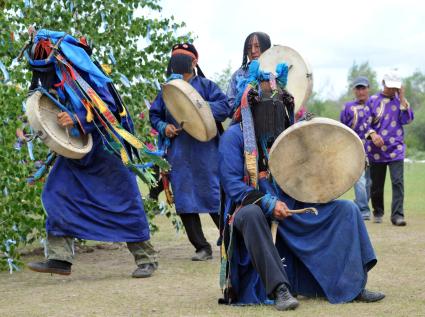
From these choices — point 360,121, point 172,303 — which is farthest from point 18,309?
point 360,121

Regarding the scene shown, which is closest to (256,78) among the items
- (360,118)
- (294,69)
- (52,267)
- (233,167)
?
(233,167)

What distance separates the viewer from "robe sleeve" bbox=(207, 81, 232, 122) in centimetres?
876

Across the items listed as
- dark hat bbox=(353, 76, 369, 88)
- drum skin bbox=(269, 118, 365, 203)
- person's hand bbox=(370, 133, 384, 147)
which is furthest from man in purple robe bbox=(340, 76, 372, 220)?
drum skin bbox=(269, 118, 365, 203)

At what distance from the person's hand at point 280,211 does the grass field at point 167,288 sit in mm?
595

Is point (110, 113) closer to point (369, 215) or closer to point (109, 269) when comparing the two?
point (109, 269)

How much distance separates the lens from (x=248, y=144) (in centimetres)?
642

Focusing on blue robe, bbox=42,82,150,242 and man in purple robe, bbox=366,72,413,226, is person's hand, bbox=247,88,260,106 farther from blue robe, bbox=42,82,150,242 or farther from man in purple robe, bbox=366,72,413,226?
man in purple robe, bbox=366,72,413,226

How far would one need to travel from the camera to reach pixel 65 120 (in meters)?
7.34

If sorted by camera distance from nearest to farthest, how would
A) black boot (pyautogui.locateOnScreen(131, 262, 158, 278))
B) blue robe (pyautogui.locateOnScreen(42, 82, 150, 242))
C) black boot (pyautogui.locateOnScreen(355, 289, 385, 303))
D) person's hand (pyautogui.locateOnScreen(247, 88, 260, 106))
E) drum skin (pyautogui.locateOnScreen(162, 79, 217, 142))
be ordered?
1. black boot (pyautogui.locateOnScreen(355, 289, 385, 303))
2. person's hand (pyautogui.locateOnScreen(247, 88, 260, 106))
3. blue robe (pyautogui.locateOnScreen(42, 82, 150, 242))
4. black boot (pyautogui.locateOnScreen(131, 262, 158, 278))
5. drum skin (pyautogui.locateOnScreen(162, 79, 217, 142))

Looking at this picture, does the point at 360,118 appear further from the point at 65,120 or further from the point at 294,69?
the point at 65,120

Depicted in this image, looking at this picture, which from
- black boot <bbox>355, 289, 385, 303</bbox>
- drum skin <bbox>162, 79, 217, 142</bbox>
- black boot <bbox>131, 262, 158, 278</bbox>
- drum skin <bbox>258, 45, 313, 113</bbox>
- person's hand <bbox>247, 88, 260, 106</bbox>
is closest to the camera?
black boot <bbox>355, 289, 385, 303</bbox>

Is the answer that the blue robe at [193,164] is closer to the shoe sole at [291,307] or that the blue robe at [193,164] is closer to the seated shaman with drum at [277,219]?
the seated shaman with drum at [277,219]

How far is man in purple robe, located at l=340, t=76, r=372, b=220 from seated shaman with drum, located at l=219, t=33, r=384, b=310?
5.58 meters

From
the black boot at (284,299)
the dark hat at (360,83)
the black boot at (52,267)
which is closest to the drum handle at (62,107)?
the black boot at (52,267)
